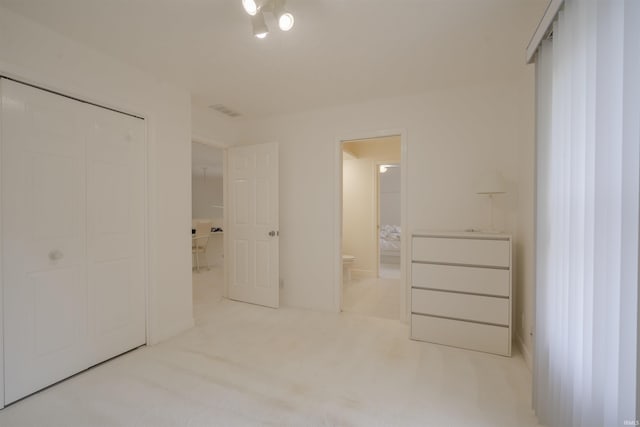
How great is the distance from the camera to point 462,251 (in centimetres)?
256

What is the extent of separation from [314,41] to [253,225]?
2332 millimetres

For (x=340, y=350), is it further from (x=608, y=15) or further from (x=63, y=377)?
(x=608, y=15)

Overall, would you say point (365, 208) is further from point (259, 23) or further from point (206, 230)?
point (259, 23)

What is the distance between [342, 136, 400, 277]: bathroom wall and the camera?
532 cm

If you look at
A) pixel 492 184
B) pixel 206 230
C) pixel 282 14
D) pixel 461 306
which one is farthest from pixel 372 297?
pixel 206 230

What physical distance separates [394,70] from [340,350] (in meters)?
2.52

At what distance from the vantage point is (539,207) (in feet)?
5.57

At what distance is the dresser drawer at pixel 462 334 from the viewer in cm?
241

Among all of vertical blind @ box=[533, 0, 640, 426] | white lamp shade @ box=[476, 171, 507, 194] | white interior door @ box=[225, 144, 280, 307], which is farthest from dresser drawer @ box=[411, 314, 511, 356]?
white interior door @ box=[225, 144, 280, 307]

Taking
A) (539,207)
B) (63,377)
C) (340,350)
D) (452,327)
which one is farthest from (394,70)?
(63,377)

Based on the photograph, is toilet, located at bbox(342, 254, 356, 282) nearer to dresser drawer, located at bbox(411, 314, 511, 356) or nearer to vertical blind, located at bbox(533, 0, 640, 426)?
dresser drawer, located at bbox(411, 314, 511, 356)

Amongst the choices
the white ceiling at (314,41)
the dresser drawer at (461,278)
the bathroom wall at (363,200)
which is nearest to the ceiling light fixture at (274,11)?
the white ceiling at (314,41)

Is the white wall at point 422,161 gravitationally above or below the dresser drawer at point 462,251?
above

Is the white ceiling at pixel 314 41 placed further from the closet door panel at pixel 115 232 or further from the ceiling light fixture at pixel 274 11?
the closet door panel at pixel 115 232
